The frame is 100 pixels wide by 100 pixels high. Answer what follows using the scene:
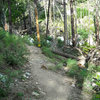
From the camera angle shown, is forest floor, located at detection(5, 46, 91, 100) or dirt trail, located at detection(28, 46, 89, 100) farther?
dirt trail, located at detection(28, 46, 89, 100)

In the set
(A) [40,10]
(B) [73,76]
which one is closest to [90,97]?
(B) [73,76]

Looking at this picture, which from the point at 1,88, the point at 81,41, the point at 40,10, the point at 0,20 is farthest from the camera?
the point at 40,10

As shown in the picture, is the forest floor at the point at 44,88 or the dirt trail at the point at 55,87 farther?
the dirt trail at the point at 55,87

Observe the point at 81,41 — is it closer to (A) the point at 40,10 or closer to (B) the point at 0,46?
(A) the point at 40,10

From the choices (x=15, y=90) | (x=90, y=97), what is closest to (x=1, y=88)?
(x=15, y=90)

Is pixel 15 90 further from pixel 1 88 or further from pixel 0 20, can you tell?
pixel 0 20

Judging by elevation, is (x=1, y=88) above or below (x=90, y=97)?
above

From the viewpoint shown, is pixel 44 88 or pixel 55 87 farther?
pixel 55 87

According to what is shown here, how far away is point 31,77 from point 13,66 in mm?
1002

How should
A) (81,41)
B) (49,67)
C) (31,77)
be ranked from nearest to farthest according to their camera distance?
1. (31,77)
2. (49,67)
3. (81,41)

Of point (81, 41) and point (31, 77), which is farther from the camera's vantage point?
point (81, 41)

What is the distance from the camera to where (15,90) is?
14.9ft

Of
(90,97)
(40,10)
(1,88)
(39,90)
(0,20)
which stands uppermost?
(40,10)

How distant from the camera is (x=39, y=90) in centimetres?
508
